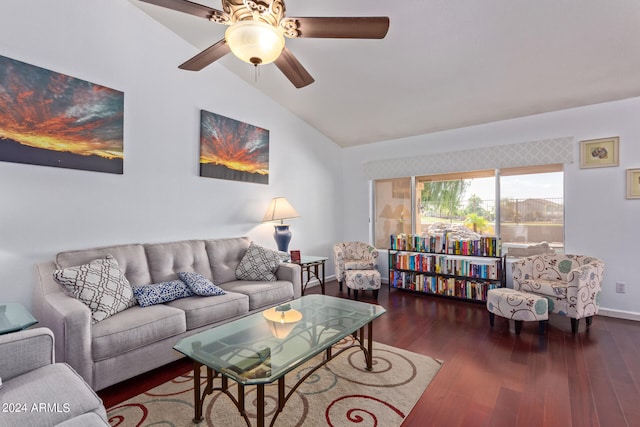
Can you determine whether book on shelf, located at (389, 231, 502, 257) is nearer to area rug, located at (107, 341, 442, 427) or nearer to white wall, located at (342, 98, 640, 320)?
white wall, located at (342, 98, 640, 320)

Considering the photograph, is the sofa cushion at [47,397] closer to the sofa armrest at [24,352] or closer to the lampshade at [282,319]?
the sofa armrest at [24,352]

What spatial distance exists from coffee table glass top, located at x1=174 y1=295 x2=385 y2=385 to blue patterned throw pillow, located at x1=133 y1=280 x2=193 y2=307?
79 centimetres

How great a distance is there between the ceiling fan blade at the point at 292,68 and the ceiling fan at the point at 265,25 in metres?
0.23

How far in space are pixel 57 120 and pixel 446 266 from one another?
15.0 feet

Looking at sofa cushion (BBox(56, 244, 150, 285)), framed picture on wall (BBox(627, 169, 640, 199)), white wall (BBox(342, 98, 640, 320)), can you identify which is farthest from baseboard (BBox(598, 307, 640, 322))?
sofa cushion (BBox(56, 244, 150, 285))

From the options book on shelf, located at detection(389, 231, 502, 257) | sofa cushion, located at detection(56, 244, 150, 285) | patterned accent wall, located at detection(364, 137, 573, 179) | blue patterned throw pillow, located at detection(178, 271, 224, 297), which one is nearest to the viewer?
sofa cushion, located at detection(56, 244, 150, 285)

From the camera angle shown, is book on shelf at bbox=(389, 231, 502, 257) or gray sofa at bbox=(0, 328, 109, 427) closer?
gray sofa at bbox=(0, 328, 109, 427)

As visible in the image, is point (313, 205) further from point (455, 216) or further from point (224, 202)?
point (455, 216)

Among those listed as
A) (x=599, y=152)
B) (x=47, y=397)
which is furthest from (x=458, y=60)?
(x=47, y=397)

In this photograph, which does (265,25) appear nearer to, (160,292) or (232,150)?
(160,292)

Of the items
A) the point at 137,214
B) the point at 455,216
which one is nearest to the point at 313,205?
the point at 455,216

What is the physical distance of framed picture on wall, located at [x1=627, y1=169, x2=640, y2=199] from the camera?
337 centimetres

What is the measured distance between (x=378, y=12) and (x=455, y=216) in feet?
10.4

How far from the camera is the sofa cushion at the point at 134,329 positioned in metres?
1.95
